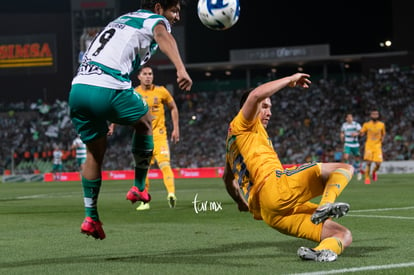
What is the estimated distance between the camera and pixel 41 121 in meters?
48.2

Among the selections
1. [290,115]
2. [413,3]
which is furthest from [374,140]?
[413,3]

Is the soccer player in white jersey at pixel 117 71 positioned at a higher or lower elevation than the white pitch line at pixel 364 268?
higher

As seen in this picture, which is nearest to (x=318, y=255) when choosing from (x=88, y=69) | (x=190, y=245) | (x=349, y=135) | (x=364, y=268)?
(x=364, y=268)

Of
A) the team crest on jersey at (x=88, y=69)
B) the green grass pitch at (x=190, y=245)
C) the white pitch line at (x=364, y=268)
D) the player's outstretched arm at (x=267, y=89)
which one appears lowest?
the green grass pitch at (x=190, y=245)

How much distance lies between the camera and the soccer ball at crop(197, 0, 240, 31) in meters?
6.68

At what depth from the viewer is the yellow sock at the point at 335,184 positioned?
544 cm

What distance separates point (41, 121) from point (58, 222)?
3950 centimetres

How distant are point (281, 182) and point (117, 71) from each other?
65.3 inches

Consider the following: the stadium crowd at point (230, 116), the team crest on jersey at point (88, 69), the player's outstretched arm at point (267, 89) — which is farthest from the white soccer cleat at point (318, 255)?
the stadium crowd at point (230, 116)

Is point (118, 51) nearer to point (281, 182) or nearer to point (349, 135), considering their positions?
point (281, 182)

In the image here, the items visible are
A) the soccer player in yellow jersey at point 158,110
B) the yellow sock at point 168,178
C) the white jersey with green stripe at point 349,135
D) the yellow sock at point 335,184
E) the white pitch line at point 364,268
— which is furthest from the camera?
the white jersey with green stripe at point 349,135

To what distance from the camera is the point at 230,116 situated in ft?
150

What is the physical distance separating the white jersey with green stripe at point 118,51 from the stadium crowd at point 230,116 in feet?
94.7

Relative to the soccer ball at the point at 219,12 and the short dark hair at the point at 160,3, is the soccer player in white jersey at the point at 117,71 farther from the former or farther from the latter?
the soccer ball at the point at 219,12
